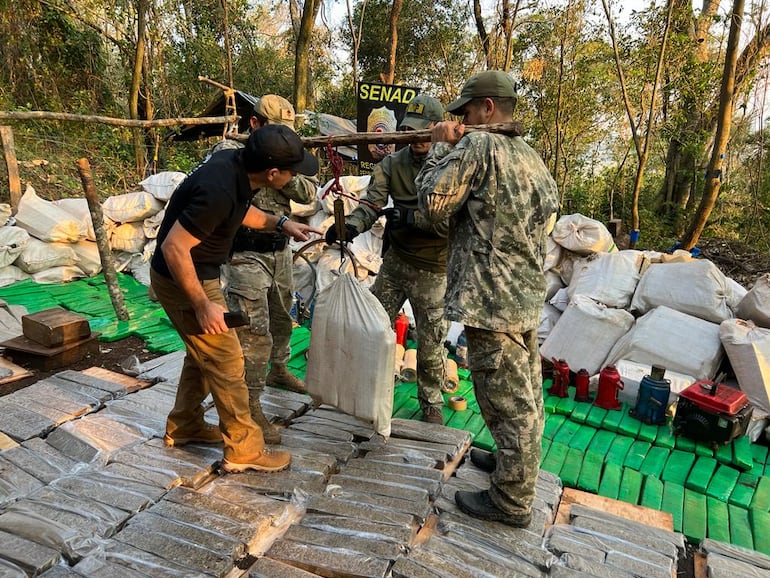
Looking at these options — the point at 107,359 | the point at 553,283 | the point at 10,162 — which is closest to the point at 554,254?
the point at 553,283

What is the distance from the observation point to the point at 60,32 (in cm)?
1009

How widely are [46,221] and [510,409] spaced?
5400mm

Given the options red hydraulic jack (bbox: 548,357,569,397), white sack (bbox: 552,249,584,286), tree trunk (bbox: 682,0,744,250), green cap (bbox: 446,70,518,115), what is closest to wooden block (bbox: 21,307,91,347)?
green cap (bbox: 446,70,518,115)

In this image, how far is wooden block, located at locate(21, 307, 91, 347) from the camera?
3311mm

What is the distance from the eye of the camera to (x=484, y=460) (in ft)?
7.90

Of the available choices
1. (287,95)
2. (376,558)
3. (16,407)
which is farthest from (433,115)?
(287,95)

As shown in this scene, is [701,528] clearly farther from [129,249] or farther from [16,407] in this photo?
[129,249]

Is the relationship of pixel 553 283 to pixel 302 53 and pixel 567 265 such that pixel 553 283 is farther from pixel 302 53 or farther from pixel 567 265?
pixel 302 53

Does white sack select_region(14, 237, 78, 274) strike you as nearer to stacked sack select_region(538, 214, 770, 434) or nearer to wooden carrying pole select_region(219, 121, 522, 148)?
wooden carrying pole select_region(219, 121, 522, 148)

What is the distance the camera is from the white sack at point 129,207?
5617mm

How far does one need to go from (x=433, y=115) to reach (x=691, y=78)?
6972 mm

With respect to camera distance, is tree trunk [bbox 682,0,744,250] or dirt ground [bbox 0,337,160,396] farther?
tree trunk [bbox 682,0,744,250]

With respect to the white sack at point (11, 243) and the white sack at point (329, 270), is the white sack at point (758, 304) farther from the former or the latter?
the white sack at point (11, 243)

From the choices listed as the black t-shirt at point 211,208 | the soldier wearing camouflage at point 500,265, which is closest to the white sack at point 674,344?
the soldier wearing camouflage at point 500,265
